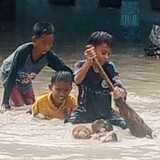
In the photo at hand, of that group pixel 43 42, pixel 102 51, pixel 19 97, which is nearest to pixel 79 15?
pixel 19 97

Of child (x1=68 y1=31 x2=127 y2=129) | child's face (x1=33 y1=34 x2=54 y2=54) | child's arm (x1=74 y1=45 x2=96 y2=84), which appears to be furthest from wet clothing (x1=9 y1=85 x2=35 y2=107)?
child's arm (x1=74 y1=45 x2=96 y2=84)

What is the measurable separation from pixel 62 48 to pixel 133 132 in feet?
28.2

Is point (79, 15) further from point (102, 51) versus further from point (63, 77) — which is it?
point (102, 51)

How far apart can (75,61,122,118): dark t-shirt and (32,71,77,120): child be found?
0.28 m

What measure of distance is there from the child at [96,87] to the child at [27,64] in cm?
89

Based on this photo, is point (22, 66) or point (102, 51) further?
point (22, 66)

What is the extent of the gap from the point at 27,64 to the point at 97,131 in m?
1.90

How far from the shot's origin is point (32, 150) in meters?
6.71

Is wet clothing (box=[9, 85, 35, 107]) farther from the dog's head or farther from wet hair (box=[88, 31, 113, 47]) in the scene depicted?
the dog's head

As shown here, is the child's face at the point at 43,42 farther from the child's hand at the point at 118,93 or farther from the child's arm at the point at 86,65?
the child's hand at the point at 118,93

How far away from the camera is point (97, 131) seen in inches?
283

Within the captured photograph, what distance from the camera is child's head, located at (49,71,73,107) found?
787 cm

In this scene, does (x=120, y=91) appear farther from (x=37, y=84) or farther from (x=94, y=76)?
(x=37, y=84)

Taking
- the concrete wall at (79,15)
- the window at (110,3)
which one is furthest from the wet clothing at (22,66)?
the window at (110,3)
